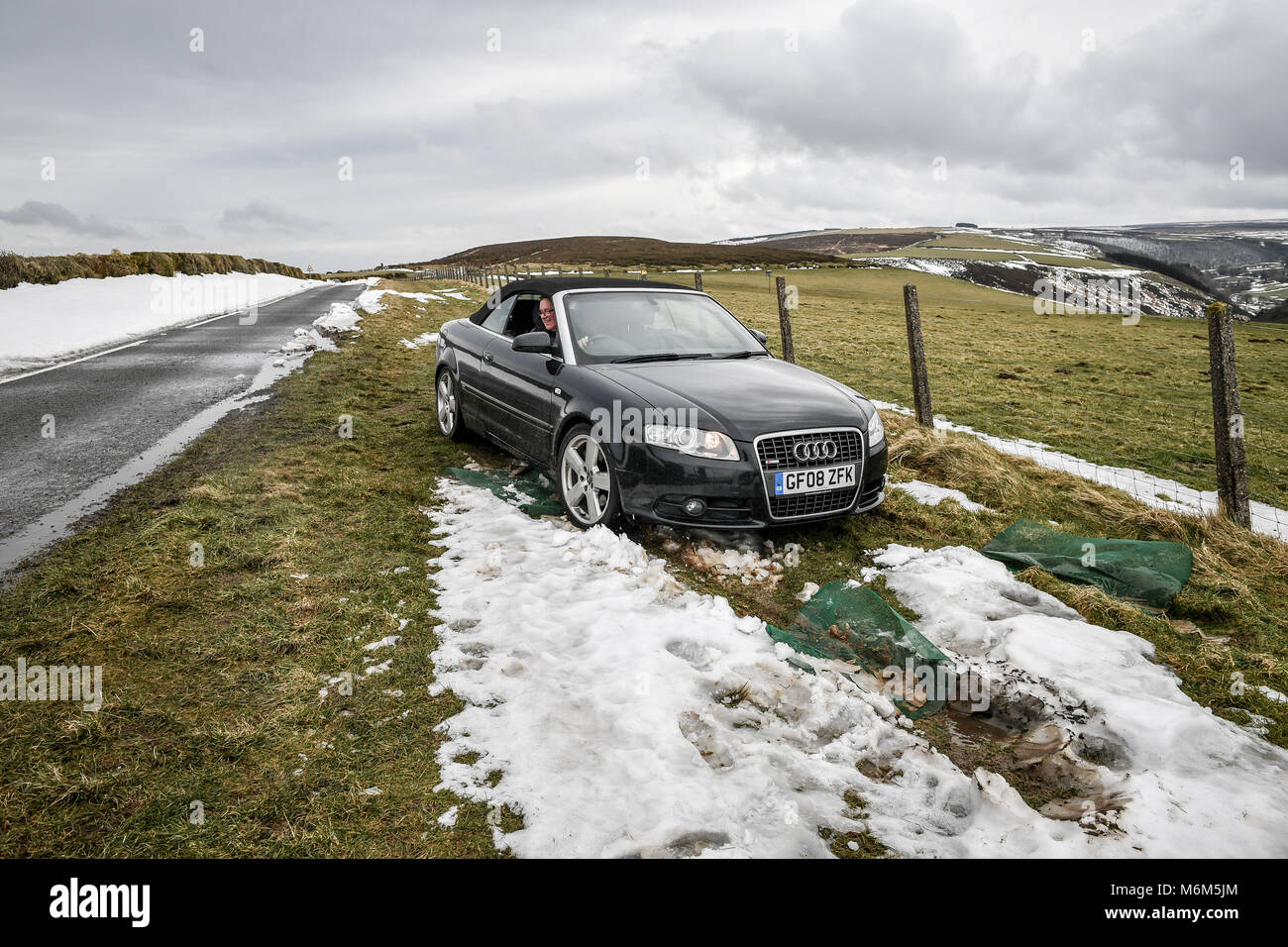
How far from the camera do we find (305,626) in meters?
3.69

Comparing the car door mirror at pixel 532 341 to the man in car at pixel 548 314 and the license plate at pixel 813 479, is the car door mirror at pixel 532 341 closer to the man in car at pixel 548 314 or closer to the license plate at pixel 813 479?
the man in car at pixel 548 314

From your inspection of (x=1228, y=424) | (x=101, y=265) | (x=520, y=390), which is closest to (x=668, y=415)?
(x=520, y=390)

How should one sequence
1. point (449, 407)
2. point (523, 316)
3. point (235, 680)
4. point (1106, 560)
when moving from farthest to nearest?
point (449, 407) → point (523, 316) → point (1106, 560) → point (235, 680)

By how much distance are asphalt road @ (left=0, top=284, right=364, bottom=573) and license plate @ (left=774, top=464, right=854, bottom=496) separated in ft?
15.1

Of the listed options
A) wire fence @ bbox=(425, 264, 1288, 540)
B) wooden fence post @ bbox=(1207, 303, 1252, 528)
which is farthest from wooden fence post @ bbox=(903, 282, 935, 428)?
wooden fence post @ bbox=(1207, 303, 1252, 528)

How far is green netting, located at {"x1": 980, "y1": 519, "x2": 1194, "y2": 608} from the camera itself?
4.55m

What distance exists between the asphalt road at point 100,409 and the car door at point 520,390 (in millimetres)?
3163

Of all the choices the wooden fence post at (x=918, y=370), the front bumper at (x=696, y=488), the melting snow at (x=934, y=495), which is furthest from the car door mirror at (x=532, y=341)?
the wooden fence post at (x=918, y=370)

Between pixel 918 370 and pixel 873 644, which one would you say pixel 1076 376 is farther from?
pixel 873 644

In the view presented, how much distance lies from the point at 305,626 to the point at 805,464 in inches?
121

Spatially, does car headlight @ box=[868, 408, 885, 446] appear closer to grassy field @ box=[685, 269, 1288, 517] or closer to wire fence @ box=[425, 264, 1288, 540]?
wire fence @ box=[425, 264, 1288, 540]

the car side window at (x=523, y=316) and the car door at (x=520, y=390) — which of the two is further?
the car side window at (x=523, y=316)

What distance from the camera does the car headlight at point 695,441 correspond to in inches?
179
